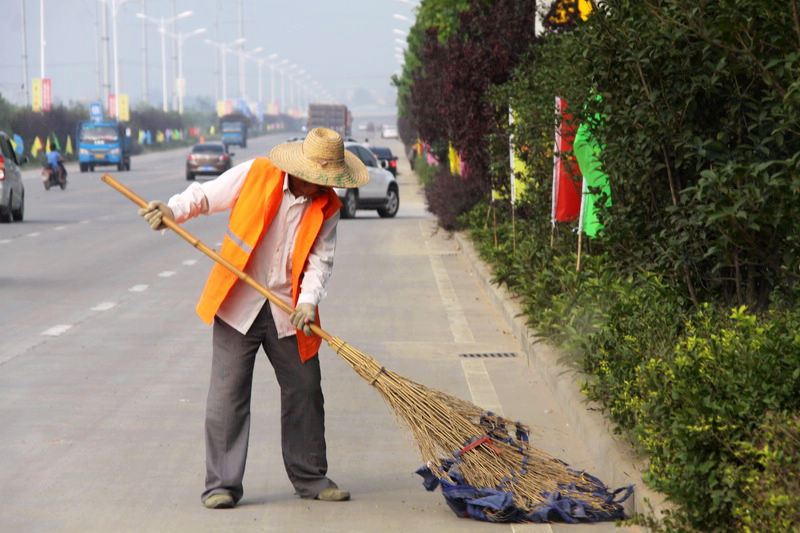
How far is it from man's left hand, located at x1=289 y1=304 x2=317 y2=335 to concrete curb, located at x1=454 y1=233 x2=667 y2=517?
157cm

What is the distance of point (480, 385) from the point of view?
9.41 metres

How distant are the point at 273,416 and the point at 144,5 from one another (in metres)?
97.1

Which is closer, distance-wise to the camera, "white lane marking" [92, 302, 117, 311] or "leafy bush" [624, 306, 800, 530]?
"leafy bush" [624, 306, 800, 530]

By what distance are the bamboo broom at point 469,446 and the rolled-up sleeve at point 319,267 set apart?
11 cm

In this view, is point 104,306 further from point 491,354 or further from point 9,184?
point 9,184

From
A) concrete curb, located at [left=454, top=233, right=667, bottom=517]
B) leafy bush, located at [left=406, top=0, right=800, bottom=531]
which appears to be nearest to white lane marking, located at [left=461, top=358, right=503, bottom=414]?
concrete curb, located at [left=454, top=233, right=667, bottom=517]

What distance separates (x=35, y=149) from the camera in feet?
228

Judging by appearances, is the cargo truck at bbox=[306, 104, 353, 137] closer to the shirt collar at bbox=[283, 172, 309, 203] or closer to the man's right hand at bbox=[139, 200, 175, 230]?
the shirt collar at bbox=[283, 172, 309, 203]

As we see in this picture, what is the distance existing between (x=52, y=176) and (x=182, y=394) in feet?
117

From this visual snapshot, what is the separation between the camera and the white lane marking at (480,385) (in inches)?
342

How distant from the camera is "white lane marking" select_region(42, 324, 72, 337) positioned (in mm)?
11828

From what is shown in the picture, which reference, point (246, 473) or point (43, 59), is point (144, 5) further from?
point (246, 473)

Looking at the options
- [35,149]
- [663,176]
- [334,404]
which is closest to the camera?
[663,176]

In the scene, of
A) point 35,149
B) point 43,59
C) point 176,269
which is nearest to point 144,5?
point 43,59
